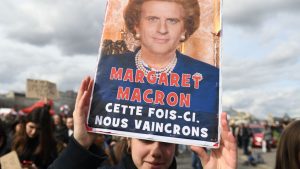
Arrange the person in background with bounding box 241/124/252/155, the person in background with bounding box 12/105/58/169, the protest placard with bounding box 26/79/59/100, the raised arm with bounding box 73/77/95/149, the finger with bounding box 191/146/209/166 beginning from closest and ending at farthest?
1. the finger with bounding box 191/146/209/166
2. the raised arm with bounding box 73/77/95/149
3. the person in background with bounding box 12/105/58/169
4. the protest placard with bounding box 26/79/59/100
5. the person in background with bounding box 241/124/252/155

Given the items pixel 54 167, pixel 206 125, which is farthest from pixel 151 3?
pixel 54 167

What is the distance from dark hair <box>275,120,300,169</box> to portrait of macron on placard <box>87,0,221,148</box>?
83 cm

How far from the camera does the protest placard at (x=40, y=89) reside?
11.6 metres

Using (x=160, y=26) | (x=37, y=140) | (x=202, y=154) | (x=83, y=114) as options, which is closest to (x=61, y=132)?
(x=37, y=140)

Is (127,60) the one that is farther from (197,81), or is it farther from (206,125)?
(206,125)

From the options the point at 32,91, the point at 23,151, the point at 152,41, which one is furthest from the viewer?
the point at 32,91

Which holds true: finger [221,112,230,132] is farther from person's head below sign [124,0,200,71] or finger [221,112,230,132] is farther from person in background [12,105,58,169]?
person in background [12,105,58,169]

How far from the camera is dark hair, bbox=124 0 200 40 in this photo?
2.39m

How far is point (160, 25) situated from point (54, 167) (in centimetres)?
101

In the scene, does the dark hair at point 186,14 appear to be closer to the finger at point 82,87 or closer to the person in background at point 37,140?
the finger at point 82,87

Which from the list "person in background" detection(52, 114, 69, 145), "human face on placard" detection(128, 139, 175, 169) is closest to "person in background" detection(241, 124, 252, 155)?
"person in background" detection(52, 114, 69, 145)

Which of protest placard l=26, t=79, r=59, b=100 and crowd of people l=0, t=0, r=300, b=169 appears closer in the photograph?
crowd of people l=0, t=0, r=300, b=169

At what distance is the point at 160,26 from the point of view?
7.94ft

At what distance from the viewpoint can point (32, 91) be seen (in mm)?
11969
